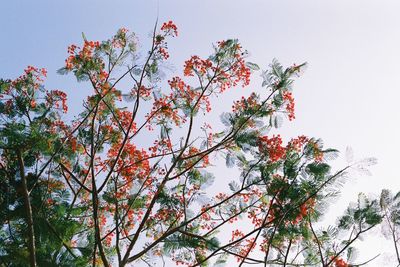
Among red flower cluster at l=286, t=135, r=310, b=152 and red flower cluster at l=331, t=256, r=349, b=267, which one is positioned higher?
red flower cluster at l=286, t=135, r=310, b=152

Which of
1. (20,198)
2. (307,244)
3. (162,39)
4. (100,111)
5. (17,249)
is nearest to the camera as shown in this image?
(17,249)

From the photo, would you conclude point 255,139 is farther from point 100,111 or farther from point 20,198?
point 20,198

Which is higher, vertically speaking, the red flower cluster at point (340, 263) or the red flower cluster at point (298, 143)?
the red flower cluster at point (298, 143)

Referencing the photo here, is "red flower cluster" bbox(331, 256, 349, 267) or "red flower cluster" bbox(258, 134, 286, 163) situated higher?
"red flower cluster" bbox(258, 134, 286, 163)

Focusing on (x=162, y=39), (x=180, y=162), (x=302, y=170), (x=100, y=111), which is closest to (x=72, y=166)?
(x=100, y=111)

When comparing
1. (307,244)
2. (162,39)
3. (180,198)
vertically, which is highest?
(162,39)

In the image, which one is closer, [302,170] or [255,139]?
[302,170]

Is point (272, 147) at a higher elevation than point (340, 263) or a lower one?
higher

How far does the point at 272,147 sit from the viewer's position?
685 cm

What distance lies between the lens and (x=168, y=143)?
7762 millimetres

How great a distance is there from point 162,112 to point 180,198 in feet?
6.23

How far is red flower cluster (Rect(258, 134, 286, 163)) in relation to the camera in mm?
6766

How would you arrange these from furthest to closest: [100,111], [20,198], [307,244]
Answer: [100,111]
[307,244]
[20,198]

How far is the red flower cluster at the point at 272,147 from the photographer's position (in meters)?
6.77
